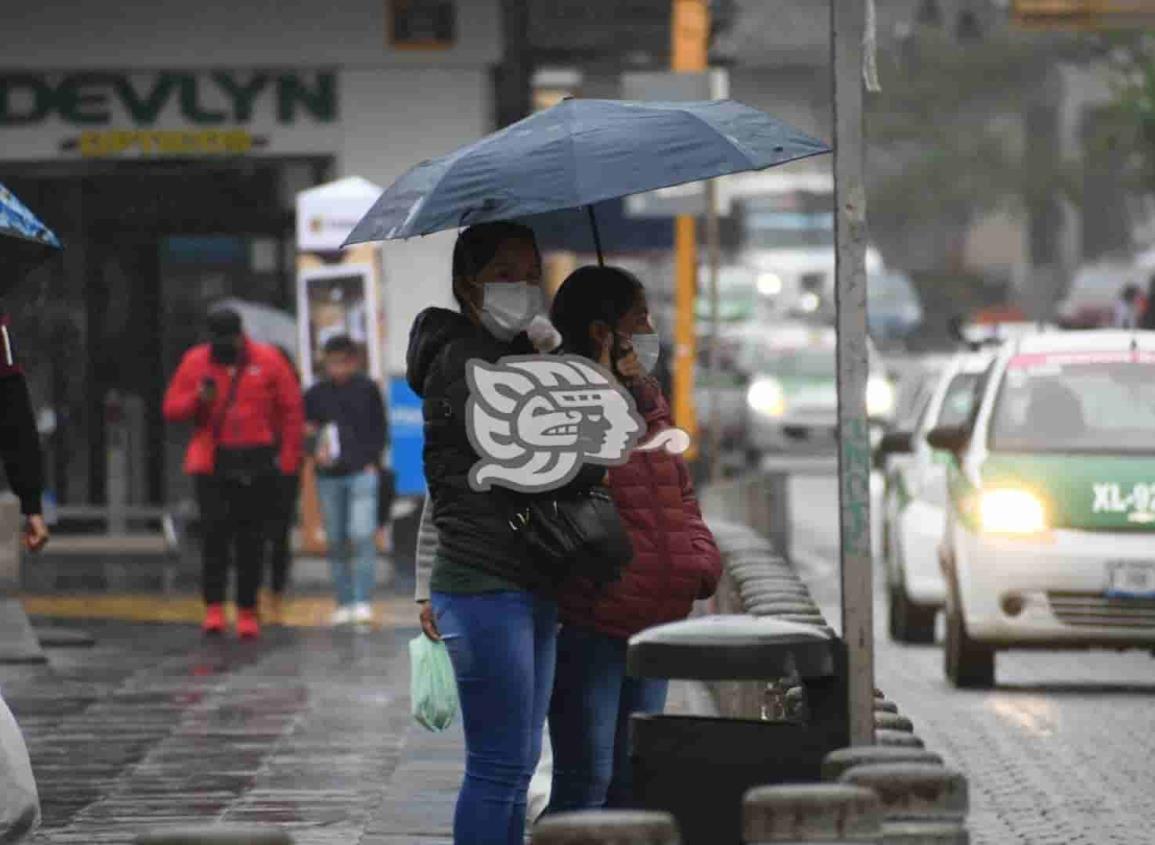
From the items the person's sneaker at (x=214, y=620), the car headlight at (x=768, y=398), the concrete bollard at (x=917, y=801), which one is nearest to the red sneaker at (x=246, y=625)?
the person's sneaker at (x=214, y=620)

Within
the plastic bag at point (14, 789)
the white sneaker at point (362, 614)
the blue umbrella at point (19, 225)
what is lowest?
the white sneaker at point (362, 614)

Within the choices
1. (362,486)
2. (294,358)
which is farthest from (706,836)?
(294,358)

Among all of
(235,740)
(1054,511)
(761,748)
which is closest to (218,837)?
(761,748)

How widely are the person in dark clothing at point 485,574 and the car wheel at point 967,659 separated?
7.90 metres

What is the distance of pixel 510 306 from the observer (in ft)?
24.6

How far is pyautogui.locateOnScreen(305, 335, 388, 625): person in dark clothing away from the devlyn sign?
5.33m

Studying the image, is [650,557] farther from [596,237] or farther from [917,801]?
[917,801]

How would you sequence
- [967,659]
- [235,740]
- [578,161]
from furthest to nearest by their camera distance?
[967,659] → [235,740] → [578,161]

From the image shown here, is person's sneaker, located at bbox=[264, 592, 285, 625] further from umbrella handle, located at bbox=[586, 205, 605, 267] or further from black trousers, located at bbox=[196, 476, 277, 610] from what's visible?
umbrella handle, located at bbox=[586, 205, 605, 267]

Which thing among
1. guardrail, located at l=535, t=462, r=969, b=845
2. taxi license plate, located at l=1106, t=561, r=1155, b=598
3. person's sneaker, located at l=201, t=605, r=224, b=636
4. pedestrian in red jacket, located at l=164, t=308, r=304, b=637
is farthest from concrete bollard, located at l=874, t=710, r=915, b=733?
person's sneaker, located at l=201, t=605, r=224, b=636

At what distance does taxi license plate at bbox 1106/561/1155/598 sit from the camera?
582 inches

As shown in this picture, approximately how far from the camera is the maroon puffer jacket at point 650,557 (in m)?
7.78

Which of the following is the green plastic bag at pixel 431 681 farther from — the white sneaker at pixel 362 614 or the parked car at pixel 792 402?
the parked car at pixel 792 402

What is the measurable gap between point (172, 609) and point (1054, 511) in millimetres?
6702
